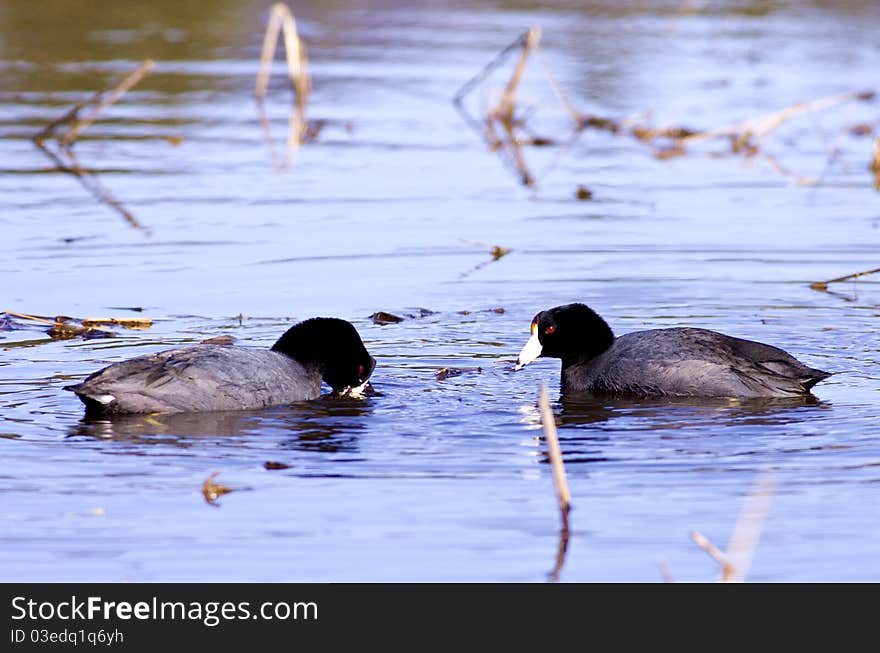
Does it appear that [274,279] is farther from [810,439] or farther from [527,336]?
[810,439]

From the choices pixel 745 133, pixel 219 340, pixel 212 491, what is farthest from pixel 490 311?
pixel 745 133

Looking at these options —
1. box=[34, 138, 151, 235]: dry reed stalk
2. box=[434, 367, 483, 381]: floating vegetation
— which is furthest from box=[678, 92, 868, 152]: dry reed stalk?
box=[434, 367, 483, 381]: floating vegetation

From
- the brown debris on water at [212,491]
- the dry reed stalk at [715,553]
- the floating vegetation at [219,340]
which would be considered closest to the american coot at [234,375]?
the floating vegetation at [219,340]

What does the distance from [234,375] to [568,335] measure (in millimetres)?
2030

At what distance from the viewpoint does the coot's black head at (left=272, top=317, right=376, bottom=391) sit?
8.67 metres

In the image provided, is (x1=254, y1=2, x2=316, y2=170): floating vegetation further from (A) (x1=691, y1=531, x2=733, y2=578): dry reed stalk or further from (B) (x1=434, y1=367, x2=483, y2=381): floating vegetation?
(A) (x1=691, y1=531, x2=733, y2=578): dry reed stalk

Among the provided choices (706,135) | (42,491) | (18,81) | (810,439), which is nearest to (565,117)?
(706,135)

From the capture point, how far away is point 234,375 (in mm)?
8172

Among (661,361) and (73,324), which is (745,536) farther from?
(73,324)

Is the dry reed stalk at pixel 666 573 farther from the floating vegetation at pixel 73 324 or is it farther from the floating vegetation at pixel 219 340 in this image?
the floating vegetation at pixel 73 324

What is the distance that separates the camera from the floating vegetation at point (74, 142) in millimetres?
13766

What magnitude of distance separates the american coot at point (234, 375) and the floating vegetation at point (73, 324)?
141cm

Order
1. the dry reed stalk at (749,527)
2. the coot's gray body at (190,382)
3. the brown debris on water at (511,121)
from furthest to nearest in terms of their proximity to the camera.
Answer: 1. the brown debris on water at (511,121)
2. the coot's gray body at (190,382)
3. the dry reed stalk at (749,527)

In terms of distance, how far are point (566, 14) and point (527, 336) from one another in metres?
19.2
